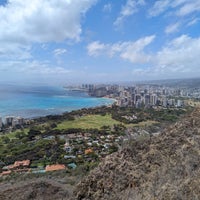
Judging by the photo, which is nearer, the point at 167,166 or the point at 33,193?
the point at 167,166

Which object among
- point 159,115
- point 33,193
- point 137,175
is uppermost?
point 137,175

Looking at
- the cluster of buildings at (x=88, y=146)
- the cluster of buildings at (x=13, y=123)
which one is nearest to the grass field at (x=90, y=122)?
the cluster of buildings at (x=88, y=146)

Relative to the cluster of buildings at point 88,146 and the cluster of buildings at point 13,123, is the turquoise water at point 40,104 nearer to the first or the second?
the cluster of buildings at point 13,123

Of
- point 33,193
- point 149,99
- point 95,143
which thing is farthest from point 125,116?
point 33,193

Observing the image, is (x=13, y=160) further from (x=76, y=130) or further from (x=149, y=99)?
(x=149, y=99)

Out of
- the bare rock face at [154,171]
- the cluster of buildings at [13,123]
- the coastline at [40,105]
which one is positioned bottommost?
the coastline at [40,105]

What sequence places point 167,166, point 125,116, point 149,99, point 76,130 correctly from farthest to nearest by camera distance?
point 149,99
point 125,116
point 76,130
point 167,166
